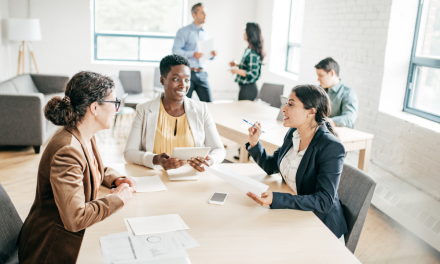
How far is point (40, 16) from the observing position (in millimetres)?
6746

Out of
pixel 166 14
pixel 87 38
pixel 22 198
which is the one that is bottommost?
pixel 22 198

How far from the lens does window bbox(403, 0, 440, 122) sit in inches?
133

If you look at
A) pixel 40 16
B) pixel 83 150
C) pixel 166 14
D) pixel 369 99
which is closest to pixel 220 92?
pixel 166 14

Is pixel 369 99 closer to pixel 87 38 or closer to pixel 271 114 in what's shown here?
pixel 271 114

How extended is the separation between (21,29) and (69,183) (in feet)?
18.3

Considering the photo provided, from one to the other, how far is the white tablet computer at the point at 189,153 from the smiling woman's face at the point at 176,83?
21.8 inches

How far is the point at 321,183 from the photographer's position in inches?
71.0

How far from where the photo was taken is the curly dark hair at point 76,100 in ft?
5.14

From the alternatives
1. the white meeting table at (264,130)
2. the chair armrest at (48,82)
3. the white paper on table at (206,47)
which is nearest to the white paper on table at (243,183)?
the white meeting table at (264,130)

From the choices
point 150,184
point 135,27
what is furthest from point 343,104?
point 135,27

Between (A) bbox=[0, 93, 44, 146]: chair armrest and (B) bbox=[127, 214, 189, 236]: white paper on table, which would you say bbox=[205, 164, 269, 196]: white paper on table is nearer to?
(B) bbox=[127, 214, 189, 236]: white paper on table

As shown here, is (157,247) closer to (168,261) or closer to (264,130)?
(168,261)

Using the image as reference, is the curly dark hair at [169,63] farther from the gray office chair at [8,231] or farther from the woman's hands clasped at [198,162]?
the gray office chair at [8,231]

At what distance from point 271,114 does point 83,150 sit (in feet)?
8.34
